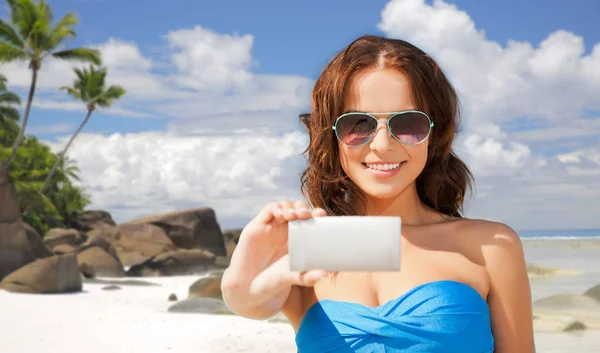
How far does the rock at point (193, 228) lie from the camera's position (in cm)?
2816

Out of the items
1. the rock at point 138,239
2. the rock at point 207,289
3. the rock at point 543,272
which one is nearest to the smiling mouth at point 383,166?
the rock at point 207,289

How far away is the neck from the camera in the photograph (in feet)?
8.26

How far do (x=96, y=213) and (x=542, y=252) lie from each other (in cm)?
2547

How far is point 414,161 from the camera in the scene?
2355mm

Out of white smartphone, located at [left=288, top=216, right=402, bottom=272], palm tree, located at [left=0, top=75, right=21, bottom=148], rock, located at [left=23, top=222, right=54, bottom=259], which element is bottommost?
white smartphone, located at [left=288, top=216, right=402, bottom=272]

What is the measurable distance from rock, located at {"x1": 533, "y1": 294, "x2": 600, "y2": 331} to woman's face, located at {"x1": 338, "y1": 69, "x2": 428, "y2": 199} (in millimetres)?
8837

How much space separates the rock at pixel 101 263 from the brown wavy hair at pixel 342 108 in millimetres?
18577

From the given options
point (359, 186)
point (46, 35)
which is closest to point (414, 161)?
point (359, 186)

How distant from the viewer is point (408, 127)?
231 centimetres

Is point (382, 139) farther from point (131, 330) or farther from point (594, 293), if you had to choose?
point (594, 293)

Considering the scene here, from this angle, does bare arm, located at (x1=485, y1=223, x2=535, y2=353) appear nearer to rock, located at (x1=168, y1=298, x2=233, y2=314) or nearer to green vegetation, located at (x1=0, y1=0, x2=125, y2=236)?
rock, located at (x1=168, y1=298, x2=233, y2=314)

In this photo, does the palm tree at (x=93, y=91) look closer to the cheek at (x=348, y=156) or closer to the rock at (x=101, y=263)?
the rock at (x=101, y=263)

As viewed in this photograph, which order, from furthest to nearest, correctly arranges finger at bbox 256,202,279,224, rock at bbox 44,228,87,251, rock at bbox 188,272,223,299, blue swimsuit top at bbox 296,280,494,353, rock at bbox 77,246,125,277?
rock at bbox 44,228,87,251
rock at bbox 77,246,125,277
rock at bbox 188,272,223,299
blue swimsuit top at bbox 296,280,494,353
finger at bbox 256,202,279,224

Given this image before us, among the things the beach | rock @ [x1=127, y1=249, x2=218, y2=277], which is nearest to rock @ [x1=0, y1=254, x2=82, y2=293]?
the beach
